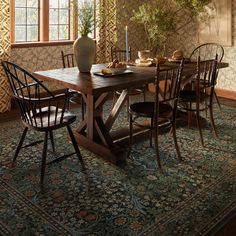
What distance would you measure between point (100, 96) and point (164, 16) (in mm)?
2629

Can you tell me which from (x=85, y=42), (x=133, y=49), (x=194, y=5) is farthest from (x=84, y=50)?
(x=133, y=49)

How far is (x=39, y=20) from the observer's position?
208 inches

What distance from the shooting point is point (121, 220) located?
224 cm

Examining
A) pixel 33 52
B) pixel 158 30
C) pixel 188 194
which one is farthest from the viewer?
pixel 158 30

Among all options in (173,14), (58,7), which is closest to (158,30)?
(173,14)

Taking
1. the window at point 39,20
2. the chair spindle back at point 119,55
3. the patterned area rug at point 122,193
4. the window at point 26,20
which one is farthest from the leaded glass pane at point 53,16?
the patterned area rug at point 122,193

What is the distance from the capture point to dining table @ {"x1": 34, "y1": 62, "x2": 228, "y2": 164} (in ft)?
9.51

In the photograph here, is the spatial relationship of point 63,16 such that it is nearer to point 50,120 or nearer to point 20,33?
point 20,33

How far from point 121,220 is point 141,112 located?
119 cm

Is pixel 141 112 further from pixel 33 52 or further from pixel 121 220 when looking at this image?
pixel 33 52

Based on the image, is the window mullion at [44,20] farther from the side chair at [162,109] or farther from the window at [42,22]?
the side chair at [162,109]

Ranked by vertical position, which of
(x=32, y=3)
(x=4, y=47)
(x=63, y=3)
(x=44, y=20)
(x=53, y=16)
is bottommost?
(x=4, y=47)

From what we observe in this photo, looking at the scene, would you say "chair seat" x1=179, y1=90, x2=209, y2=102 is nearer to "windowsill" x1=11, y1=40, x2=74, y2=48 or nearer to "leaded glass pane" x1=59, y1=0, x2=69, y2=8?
"windowsill" x1=11, y1=40, x2=74, y2=48

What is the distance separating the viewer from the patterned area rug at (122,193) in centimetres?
219
